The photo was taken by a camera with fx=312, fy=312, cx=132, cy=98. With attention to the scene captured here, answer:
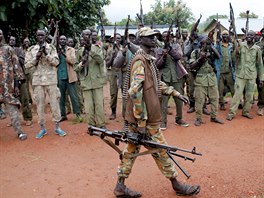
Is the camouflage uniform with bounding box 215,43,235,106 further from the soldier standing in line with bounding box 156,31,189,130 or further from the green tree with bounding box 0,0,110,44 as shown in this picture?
the green tree with bounding box 0,0,110,44

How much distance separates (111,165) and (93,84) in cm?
187

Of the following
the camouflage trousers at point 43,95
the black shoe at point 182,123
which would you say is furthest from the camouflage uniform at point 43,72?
the black shoe at point 182,123

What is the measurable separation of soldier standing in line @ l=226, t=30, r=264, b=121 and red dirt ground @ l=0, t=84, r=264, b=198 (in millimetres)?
637

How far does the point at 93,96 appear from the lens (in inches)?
242

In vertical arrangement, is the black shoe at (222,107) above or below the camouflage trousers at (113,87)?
below

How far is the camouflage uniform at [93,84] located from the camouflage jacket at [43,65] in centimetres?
47

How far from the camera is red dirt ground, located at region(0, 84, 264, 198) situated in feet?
13.1

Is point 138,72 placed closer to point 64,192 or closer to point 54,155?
point 64,192

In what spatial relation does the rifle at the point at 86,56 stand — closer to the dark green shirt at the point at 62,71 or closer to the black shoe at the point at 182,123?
the dark green shirt at the point at 62,71

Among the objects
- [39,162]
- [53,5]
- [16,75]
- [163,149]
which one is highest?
[53,5]

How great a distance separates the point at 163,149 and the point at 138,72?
0.89 meters

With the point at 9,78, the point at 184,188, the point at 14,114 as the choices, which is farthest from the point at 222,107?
the point at 9,78

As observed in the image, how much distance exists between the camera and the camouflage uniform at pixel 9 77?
5746mm

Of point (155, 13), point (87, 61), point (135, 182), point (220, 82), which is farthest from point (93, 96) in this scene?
point (155, 13)
